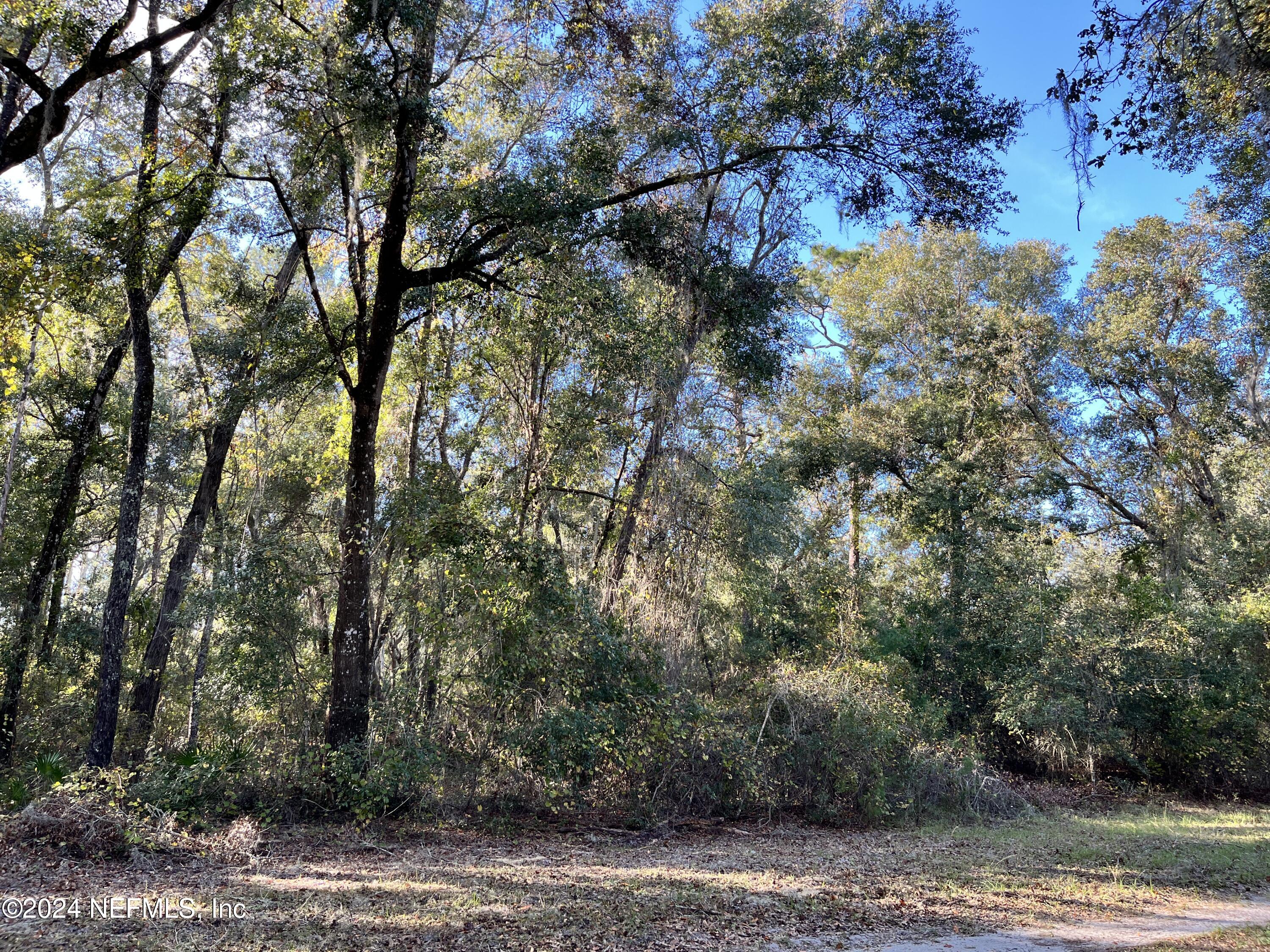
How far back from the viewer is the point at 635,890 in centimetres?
640

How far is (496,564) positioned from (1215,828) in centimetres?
1138

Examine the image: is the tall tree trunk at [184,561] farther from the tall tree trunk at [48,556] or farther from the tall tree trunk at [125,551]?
the tall tree trunk at [48,556]

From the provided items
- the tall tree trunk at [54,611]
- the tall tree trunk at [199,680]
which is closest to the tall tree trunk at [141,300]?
the tall tree trunk at [199,680]

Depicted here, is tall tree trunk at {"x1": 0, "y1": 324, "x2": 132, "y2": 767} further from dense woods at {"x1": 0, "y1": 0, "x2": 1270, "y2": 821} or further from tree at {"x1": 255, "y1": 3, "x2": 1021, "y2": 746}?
tree at {"x1": 255, "y1": 3, "x2": 1021, "y2": 746}

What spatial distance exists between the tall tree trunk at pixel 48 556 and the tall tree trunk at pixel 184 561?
1.58 meters

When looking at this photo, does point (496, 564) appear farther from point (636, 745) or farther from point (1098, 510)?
point (1098, 510)

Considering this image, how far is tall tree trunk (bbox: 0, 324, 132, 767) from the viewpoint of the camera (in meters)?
11.5

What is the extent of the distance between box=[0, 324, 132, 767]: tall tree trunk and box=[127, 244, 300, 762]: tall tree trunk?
5.20ft

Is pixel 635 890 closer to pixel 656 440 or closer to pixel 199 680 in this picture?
pixel 656 440

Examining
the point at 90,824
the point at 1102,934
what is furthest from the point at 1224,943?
the point at 90,824

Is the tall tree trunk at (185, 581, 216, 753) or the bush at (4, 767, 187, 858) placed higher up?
the tall tree trunk at (185, 581, 216, 753)

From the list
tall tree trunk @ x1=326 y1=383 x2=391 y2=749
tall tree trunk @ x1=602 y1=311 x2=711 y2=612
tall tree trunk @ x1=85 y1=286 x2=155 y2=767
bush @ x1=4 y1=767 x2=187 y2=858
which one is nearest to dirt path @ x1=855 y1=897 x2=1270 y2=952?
tall tree trunk @ x1=602 y1=311 x2=711 y2=612

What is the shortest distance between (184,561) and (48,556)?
8.77 ft

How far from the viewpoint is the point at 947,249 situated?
70.1 feet
